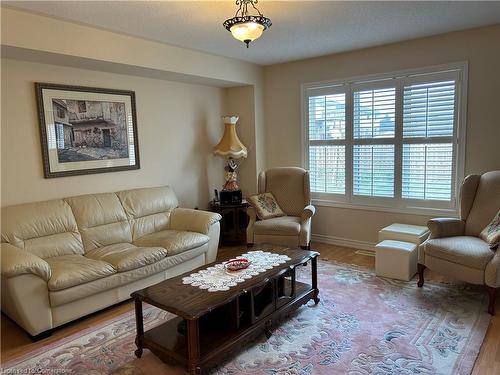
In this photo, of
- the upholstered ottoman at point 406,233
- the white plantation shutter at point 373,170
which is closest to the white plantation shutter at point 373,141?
the white plantation shutter at point 373,170

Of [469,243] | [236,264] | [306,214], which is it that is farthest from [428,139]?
[236,264]

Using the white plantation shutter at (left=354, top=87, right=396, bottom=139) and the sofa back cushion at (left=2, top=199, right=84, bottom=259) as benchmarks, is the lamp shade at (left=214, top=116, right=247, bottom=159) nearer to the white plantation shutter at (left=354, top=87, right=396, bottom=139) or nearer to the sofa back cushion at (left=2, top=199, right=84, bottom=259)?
the white plantation shutter at (left=354, top=87, right=396, bottom=139)

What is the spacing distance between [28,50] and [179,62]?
156 centimetres

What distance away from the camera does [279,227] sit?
421 cm

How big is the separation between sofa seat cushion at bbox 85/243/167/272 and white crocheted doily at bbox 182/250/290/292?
80 centimetres

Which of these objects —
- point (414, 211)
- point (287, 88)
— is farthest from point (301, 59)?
point (414, 211)

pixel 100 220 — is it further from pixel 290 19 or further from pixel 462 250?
pixel 462 250

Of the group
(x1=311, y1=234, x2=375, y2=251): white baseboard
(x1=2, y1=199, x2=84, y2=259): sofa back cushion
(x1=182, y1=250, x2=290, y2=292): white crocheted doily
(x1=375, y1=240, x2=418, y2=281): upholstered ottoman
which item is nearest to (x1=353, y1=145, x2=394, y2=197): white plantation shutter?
(x1=311, y1=234, x2=375, y2=251): white baseboard

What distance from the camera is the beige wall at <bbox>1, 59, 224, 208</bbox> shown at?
334 cm

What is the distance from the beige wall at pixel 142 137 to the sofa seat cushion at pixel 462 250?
10.1 ft

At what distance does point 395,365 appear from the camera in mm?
2311

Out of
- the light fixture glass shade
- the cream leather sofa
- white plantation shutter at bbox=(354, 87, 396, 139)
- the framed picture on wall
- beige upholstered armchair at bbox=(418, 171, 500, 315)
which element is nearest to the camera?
the light fixture glass shade

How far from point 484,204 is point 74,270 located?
147 inches

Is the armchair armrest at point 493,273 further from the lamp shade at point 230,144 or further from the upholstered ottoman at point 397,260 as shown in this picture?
the lamp shade at point 230,144
